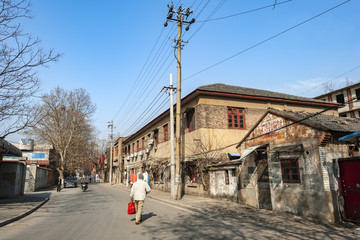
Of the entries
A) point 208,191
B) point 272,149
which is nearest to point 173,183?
point 208,191

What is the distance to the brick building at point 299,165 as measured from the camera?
8.58 m

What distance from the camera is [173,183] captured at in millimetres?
15867

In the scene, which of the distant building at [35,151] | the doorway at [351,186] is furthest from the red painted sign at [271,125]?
the distant building at [35,151]

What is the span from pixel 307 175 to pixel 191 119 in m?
12.0

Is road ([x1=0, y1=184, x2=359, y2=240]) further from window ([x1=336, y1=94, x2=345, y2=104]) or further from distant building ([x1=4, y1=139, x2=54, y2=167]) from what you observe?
window ([x1=336, y1=94, x2=345, y2=104])

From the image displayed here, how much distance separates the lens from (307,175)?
9.27 m

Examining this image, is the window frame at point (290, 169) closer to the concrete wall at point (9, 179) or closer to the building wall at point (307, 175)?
the building wall at point (307, 175)

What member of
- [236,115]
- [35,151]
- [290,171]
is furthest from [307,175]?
[35,151]

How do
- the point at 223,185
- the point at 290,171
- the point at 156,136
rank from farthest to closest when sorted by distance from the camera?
the point at 156,136
the point at 223,185
the point at 290,171

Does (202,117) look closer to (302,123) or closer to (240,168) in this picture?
(240,168)

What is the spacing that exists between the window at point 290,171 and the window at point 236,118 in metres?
9.36

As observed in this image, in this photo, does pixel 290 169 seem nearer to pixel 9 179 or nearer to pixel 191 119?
pixel 191 119

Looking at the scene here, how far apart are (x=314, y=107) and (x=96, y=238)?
23.6m

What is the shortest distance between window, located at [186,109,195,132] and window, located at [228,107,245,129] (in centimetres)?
295
